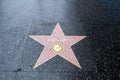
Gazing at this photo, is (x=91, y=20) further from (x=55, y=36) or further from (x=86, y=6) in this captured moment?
(x=55, y=36)

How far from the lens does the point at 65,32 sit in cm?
262

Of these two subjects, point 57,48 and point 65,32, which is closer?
point 57,48

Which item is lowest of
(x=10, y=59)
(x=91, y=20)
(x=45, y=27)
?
(x=10, y=59)

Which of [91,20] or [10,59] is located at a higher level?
[91,20]

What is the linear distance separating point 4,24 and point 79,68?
4.25 feet

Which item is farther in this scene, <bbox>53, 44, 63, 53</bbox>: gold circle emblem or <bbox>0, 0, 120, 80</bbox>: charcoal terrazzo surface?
<bbox>53, 44, 63, 53</bbox>: gold circle emblem

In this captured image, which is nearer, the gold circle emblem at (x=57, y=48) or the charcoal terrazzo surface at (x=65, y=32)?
the charcoal terrazzo surface at (x=65, y=32)

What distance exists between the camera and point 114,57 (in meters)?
2.30

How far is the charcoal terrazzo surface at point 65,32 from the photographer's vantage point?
2.17m

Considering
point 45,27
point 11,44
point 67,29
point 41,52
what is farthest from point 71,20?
point 11,44

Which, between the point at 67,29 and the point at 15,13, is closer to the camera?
the point at 67,29

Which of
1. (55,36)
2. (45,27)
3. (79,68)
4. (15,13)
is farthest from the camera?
(15,13)

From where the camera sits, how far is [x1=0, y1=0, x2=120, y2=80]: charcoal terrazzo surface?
7.13ft

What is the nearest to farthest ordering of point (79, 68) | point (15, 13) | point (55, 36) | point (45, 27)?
point (79, 68) < point (55, 36) < point (45, 27) < point (15, 13)
